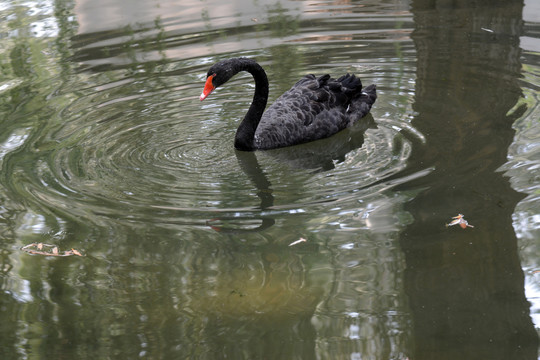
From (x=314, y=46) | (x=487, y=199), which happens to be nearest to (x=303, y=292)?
(x=487, y=199)

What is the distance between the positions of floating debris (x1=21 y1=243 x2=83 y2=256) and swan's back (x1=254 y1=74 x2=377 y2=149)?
2088mm

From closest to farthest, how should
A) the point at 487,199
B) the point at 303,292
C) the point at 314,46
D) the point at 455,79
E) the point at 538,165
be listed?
the point at 303,292 < the point at 487,199 < the point at 538,165 < the point at 455,79 < the point at 314,46

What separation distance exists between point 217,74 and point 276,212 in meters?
1.46

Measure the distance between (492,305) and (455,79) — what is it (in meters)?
3.88

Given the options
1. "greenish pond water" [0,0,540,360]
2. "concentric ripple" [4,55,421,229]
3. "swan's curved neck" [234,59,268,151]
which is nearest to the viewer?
"greenish pond water" [0,0,540,360]

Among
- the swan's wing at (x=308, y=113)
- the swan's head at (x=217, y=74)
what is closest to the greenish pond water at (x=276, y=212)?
the swan's wing at (x=308, y=113)

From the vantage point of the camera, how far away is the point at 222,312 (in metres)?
3.73

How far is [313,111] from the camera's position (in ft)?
20.9

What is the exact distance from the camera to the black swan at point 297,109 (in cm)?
596

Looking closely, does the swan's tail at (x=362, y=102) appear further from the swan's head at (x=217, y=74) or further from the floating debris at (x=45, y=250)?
the floating debris at (x=45, y=250)

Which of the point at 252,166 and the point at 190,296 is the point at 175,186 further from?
the point at 190,296

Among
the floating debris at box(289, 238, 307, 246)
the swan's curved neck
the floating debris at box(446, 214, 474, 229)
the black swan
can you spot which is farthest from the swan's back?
the floating debris at box(446, 214, 474, 229)

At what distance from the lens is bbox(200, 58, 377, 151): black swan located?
235 inches

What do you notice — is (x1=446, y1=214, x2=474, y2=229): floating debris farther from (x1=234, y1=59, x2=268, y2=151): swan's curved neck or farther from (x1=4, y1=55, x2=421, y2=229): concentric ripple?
(x1=234, y1=59, x2=268, y2=151): swan's curved neck
